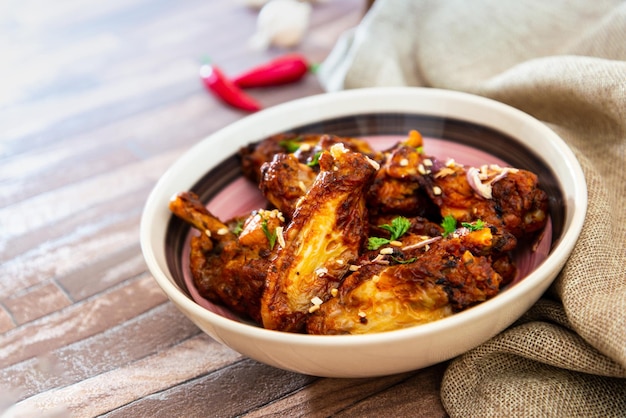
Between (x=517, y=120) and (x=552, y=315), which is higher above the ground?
(x=517, y=120)

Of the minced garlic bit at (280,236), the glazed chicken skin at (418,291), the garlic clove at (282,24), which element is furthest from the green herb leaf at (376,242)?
the garlic clove at (282,24)

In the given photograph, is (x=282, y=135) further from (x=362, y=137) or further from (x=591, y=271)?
(x=591, y=271)

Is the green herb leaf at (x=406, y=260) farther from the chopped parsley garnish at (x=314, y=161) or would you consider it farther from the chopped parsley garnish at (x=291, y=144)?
the chopped parsley garnish at (x=291, y=144)

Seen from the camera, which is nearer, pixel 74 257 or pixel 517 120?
pixel 517 120

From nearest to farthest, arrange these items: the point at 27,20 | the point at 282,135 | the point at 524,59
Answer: the point at 282,135
the point at 524,59
the point at 27,20

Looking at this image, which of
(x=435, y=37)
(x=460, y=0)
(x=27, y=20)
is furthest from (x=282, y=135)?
(x=27, y=20)

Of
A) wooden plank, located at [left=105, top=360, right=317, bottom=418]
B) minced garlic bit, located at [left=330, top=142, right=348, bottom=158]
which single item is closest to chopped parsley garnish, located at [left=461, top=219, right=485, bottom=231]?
minced garlic bit, located at [left=330, top=142, right=348, bottom=158]
